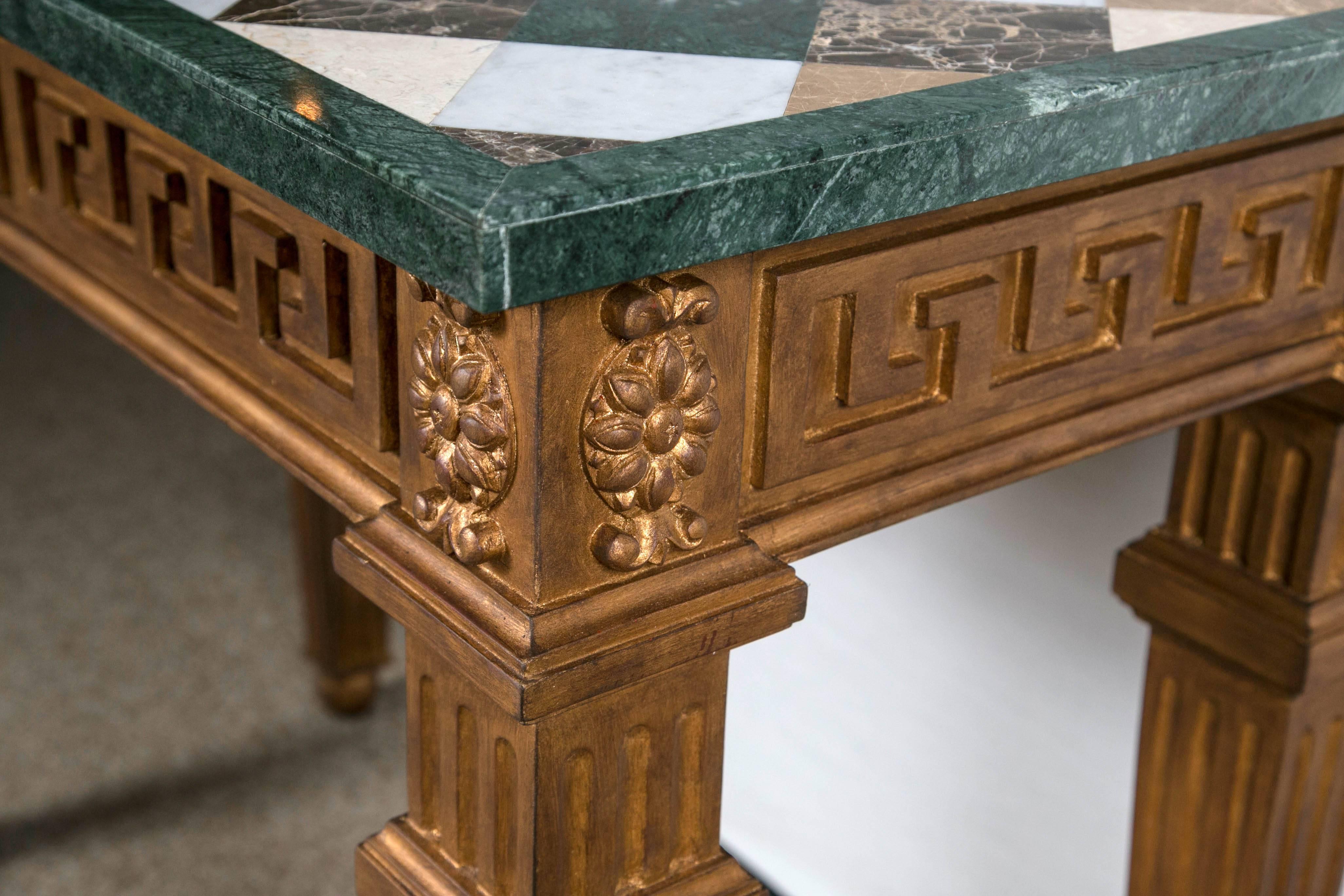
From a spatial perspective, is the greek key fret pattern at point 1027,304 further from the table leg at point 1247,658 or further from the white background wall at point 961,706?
the white background wall at point 961,706

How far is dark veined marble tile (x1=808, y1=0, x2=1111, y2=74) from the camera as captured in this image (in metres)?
0.55

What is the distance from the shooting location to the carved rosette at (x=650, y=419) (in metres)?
0.45

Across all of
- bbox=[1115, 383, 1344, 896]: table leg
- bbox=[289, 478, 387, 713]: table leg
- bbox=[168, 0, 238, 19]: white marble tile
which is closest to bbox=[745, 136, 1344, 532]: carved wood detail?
bbox=[1115, 383, 1344, 896]: table leg

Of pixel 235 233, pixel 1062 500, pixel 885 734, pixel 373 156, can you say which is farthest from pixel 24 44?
pixel 885 734

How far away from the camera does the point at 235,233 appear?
606 mm

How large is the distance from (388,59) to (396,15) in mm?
61

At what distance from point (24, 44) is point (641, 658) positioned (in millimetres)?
349

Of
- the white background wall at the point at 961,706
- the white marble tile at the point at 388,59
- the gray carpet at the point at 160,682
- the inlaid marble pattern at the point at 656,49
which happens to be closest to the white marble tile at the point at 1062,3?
the inlaid marble pattern at the point at 656,49

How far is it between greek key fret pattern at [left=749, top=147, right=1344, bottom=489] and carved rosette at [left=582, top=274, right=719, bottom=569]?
4 centimetres

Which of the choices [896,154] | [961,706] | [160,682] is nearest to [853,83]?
[896,154]

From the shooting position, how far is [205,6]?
1.90ft

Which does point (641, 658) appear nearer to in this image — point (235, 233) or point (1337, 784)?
point (235, 233)

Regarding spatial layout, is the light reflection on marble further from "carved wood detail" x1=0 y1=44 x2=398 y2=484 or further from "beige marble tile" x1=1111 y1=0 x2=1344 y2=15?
"carved wood detail" x1=0 y1=44 x2=398 y2=484

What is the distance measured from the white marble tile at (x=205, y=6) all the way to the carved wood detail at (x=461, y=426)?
0.52 feet
